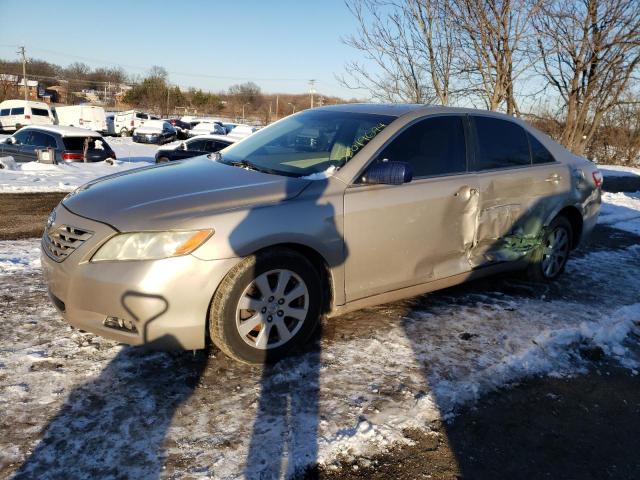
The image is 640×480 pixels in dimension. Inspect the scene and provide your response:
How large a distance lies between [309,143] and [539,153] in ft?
7.54

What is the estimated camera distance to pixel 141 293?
274cm

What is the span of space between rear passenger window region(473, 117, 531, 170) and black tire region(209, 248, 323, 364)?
1.87 meters

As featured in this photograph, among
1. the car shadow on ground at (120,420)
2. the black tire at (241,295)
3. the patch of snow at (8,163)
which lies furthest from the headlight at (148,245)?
the patch of snow at (8,163)

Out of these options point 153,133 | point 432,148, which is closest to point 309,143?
point 432,148

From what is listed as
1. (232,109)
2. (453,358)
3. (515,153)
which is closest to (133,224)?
(453,358)

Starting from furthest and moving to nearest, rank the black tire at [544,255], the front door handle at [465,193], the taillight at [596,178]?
the taillight at [596,178]
the black tire at [544,255]
the front door handle at [465,193]

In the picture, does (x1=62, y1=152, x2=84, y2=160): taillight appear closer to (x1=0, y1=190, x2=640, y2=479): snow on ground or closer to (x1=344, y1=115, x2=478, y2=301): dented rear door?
(x1=0, y1=190, x2=640, y2=479): snow on ground

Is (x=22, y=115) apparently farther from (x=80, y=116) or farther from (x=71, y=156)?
(x=71, y=156)

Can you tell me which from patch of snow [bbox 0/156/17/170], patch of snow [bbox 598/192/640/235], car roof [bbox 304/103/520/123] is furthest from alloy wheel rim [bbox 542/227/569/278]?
patch of snow [bbox 0/156/17/170]

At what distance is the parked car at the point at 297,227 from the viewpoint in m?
2.81

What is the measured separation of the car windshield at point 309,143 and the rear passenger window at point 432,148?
0.62ft

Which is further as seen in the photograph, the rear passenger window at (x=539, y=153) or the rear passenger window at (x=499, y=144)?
the rear passenger window at (x=539, y=153)

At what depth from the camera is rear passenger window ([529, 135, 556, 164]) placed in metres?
4.77

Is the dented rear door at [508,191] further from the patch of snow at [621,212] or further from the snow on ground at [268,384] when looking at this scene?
the patch of snow at [621,212]
